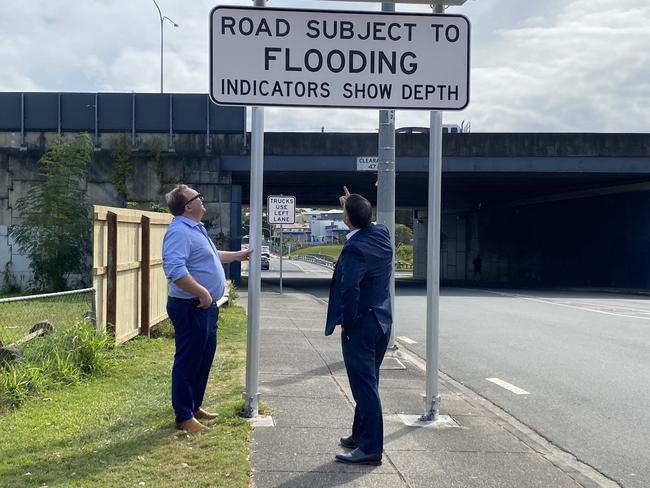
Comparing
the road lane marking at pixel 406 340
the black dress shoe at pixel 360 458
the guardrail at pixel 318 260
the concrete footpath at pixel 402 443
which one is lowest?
the guardrail at pixel 318 260

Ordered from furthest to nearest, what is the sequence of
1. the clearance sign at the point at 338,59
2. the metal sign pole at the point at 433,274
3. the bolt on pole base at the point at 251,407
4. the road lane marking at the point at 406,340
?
the road lane marking at the point at 406,340 < the metal sign pole at the point at 433,274 < the bolt on pole base at the point at 251,407 < the clearance sign at the point at 338,59

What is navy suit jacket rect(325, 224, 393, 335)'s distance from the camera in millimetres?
5051

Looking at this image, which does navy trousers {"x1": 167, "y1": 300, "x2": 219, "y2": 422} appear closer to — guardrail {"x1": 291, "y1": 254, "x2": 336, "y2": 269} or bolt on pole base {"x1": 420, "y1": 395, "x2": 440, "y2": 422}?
bolt on pole base {"x1": 420, "y1": 395, "x2": 440, "y2": 422}

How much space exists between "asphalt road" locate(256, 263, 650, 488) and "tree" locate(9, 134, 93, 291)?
9519 millimetres

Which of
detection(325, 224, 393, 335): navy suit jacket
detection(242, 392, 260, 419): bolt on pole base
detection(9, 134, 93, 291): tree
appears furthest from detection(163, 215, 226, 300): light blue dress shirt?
detection(9, 134, 93, 291): tree

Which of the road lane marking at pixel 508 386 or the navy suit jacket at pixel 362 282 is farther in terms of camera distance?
the road lane marking at pixel 508 386

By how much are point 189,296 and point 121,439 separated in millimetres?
1088

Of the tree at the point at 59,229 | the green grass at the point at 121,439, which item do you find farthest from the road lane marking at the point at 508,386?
the tree at the point at 59,229

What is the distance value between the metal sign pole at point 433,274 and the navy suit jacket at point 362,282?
1.21 meters

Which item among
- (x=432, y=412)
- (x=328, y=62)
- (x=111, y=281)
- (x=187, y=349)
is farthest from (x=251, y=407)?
(x=111, y=281)

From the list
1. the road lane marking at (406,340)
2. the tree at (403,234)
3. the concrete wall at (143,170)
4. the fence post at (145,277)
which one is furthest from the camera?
the tree at (403,234)

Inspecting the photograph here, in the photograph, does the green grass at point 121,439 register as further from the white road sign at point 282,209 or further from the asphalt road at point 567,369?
the white road sign at point 282,209

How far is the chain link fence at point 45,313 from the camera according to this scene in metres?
8.71

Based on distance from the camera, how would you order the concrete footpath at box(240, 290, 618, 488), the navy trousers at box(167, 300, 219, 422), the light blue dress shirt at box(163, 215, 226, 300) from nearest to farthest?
the concrete footpath at box(240, 290, 618, 488) → the light blue dress shirt at box(163, 215, 226, 300) → the navy trousers at box(167, 300, 219, 422)
